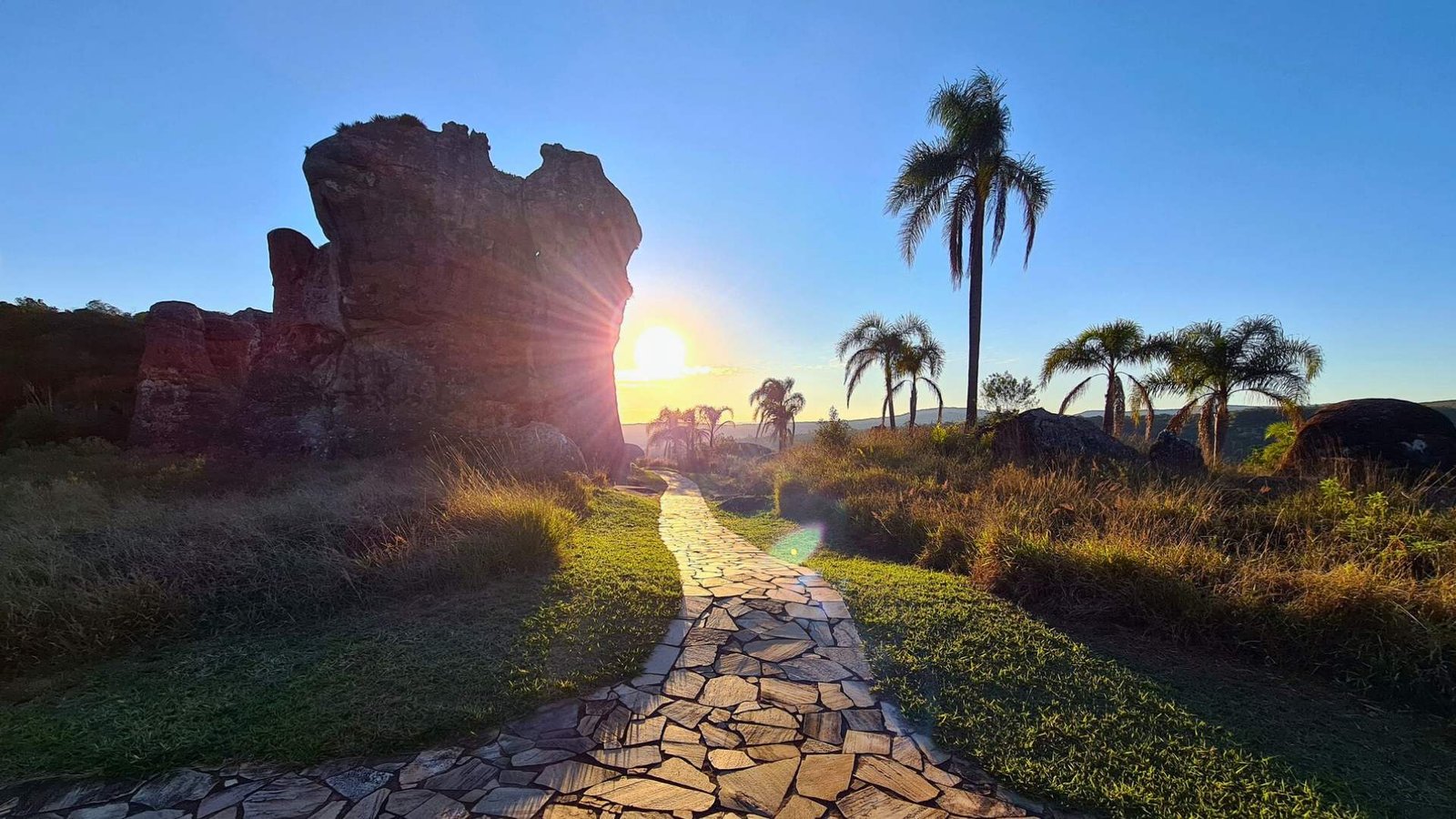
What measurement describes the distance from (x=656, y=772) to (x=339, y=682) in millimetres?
2333

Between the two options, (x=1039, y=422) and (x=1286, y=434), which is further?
(x=1286, y=434)

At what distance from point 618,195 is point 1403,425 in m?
26.3

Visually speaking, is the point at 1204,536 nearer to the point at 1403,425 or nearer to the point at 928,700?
the point at 928,700

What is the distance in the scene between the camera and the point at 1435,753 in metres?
2.90

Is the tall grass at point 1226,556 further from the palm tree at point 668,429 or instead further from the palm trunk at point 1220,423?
the palm tree at point 668,429

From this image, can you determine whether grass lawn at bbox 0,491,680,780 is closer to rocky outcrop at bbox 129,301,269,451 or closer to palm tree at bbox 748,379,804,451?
rocky outcrop at bbox 129,301,269,451

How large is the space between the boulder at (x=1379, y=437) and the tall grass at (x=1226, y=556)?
0.93 metres

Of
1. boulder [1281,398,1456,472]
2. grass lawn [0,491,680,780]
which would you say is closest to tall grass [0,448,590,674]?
grass lawn [0,491,680,780]

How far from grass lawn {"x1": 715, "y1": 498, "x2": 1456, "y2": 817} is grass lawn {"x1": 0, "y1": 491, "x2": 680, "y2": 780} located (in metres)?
2.41

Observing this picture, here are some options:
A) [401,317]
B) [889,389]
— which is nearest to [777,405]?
[889,389]

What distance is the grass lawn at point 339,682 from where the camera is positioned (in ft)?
9.59

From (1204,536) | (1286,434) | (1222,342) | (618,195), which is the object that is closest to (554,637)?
(1204,536)

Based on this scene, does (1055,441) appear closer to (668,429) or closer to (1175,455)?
(1175,455)

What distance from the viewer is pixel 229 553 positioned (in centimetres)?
519
